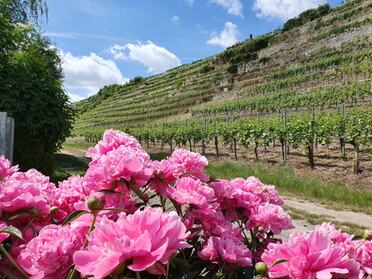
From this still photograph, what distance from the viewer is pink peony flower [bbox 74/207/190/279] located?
0.52 meters

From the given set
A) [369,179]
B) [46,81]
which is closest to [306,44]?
[369,179]

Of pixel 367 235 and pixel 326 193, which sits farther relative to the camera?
pixel 326 193

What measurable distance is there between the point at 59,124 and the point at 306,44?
44603 millimetres

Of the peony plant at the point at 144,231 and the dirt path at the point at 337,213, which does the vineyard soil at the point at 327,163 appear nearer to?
the dirt path at the point at 337,213

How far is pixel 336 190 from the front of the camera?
263 inches

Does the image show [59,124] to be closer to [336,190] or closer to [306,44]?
[336,190]

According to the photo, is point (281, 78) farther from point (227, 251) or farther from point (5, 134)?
point (227, 251)

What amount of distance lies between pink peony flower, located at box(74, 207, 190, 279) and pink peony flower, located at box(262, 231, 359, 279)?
0.28 metres

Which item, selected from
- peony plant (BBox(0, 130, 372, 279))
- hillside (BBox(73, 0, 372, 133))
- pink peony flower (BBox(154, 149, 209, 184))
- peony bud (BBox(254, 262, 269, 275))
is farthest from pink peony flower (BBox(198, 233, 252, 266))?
hillside (BBox(73, 0, 372, 133))

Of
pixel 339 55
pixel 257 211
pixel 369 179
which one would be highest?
pixel 339 55

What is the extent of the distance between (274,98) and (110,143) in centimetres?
3026

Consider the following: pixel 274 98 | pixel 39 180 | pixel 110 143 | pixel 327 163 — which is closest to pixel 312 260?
pixel 110 143

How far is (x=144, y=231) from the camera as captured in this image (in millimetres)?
557

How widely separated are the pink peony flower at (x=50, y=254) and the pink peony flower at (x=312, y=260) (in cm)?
53
